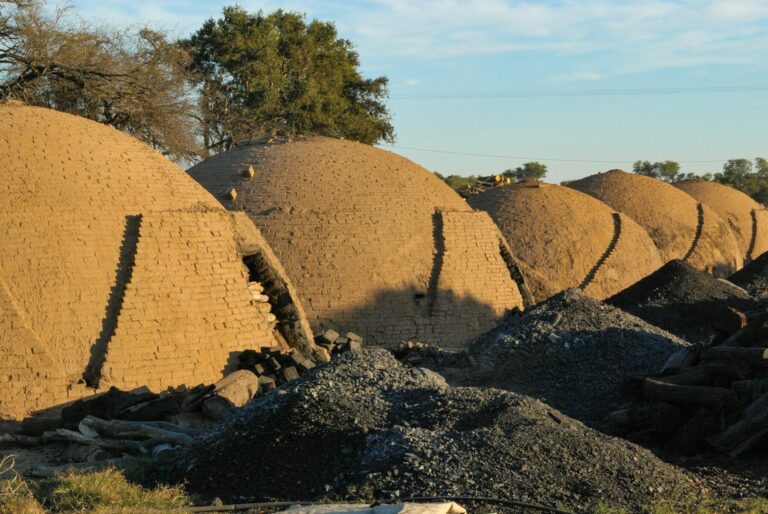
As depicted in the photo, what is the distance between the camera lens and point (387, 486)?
802 centimetres

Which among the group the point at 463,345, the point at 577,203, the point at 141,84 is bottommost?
the point at 463,345

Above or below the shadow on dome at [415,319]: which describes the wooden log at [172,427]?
below

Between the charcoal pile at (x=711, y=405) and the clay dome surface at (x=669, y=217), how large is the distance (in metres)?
16.3

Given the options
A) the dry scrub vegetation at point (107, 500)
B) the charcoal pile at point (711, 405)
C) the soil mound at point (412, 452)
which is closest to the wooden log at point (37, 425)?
the soil mound at point (412, 452)

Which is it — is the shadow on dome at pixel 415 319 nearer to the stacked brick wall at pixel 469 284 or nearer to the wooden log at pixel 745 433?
the stacked brick wall at pixel 469 284

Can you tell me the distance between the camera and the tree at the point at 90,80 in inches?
858

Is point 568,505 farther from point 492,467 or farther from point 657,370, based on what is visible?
point 657,370

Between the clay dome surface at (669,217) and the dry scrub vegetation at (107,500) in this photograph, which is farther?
the clay dome surface at (669,217)

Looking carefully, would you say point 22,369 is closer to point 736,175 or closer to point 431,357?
point 431,357

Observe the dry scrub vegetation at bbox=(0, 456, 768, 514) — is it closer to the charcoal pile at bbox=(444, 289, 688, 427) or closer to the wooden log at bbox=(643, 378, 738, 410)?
the wooden log at bbox=(643, 378, 738, 410)

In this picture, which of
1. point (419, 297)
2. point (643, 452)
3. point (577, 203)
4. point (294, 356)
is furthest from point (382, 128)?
point (643, 452)

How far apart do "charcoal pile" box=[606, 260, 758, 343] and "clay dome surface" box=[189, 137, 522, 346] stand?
8.53ft

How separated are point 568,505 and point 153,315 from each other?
18.5ft

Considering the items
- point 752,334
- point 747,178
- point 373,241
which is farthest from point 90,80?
point 747,178
